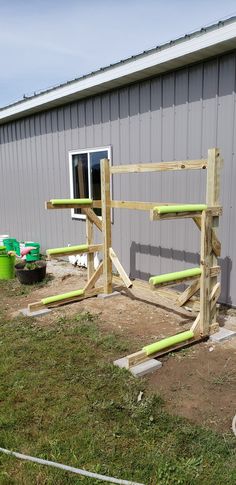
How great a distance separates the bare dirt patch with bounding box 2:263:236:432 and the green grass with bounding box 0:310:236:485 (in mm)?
181

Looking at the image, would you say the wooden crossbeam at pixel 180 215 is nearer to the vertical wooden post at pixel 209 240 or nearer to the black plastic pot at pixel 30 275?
the vertical wooden post at pixel 209 240

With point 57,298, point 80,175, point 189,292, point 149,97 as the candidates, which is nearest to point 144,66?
point 149,97

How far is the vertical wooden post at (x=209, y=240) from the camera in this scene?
3.40 m

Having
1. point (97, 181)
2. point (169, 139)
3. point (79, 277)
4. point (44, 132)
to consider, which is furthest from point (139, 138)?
point (44, 132)

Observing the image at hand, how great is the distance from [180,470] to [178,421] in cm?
44

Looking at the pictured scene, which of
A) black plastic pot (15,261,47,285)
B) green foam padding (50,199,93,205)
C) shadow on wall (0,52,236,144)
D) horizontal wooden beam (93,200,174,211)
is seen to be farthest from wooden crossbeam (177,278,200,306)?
black plastic pot (15,261,47,285)

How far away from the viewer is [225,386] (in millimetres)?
2885

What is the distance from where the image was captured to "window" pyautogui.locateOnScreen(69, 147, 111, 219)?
6557mm

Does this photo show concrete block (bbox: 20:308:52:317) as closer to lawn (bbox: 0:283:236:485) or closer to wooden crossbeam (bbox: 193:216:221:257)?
lawn (bbox: 0:283:236:485)

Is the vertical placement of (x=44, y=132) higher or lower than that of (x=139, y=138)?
higher

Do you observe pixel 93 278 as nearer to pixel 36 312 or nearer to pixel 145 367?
pixel 36 312

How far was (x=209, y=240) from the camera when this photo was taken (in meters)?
3.53

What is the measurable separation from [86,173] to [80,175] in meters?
0.25

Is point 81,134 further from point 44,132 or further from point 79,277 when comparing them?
point 79,277
